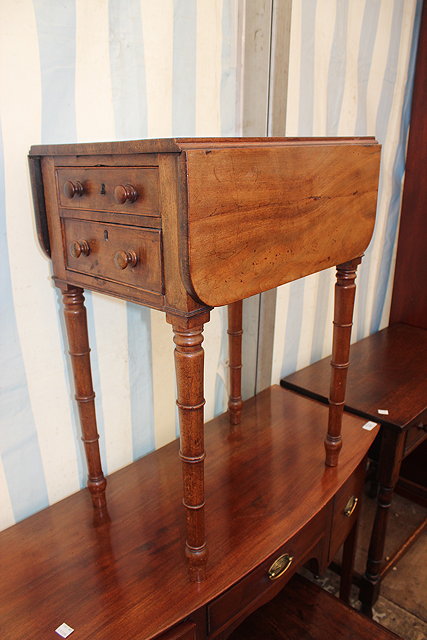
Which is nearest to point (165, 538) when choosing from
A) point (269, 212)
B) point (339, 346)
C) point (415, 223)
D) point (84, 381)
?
point (84, 381)

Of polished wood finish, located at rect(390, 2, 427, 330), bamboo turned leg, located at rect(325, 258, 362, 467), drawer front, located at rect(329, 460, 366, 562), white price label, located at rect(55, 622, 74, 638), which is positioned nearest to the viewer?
white price label, located at rect(55, 622, 74, 638)

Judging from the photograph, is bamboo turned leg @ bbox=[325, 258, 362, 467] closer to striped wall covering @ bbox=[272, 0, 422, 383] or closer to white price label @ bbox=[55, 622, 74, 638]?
striped wall covering @ bbox=[272, 0, 422, 383]

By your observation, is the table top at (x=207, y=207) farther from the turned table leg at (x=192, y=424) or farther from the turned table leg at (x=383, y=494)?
the turned table leg at (x=383, y=494)

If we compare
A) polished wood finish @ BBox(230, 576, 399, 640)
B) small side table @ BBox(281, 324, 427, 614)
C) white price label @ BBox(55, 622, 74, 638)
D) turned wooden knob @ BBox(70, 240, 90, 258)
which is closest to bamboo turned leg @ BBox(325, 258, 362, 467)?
small side table @ BBox(281, 324, 427, 614)

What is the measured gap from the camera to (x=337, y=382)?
127cm

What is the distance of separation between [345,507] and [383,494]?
0.25 m

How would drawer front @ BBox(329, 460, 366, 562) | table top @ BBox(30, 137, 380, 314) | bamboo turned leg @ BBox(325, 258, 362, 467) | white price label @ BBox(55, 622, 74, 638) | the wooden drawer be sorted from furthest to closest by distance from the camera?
drawer front @ BBox(329, 460, 366, 562), bamboo turned leg @ BBox(325, 258, 362, 467), the wooden drawer, white price label @ BBox(55, 622, 74, 638), table top @ BBox(30, 137, 380, 314)

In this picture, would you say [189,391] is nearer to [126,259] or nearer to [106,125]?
[126,259]

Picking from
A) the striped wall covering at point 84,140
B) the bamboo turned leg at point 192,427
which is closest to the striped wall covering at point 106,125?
the striped wall covering at point 84,140

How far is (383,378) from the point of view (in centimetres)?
178

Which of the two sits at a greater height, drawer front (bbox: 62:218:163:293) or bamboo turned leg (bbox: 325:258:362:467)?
drawer front (bbox: 62:218:163:293)

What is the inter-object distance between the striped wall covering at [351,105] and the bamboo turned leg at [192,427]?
913 mm

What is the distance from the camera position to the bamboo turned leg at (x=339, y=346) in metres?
1.18

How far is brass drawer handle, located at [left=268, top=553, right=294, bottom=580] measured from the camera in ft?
3.44
